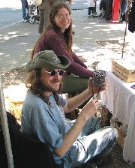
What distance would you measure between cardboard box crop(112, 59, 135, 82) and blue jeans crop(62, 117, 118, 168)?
564 mm

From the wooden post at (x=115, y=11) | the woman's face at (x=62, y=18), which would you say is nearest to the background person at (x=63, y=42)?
the woman's face at (x=62, y=18)

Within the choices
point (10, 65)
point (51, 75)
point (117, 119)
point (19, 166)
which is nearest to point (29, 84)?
point (51, 75)

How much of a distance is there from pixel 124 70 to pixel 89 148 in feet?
2.93

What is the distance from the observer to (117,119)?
2781 millimetres

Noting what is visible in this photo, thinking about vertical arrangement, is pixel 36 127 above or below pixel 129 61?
below

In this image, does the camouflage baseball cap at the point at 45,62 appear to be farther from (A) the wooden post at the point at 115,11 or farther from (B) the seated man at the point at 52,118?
(A) the wooden post at the point at 115,11

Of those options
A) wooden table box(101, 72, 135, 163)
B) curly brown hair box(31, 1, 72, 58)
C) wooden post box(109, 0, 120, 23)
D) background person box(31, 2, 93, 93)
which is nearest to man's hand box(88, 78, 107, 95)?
wooden table box(101, 72, 135, 163)

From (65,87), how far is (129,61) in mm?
904

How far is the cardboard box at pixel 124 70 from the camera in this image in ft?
8.32

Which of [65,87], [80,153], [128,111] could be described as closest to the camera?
[80,153]

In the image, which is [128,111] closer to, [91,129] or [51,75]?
[91,129]

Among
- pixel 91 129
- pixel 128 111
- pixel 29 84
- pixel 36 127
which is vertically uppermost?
pixel 29 84

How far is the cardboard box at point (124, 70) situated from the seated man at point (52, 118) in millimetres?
670

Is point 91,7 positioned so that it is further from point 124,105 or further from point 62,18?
point 124,105
